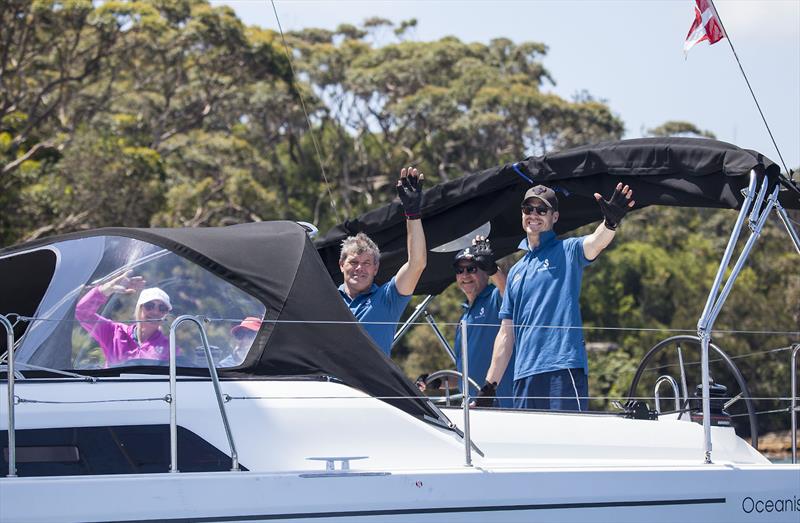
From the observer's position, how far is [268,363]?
4.14m

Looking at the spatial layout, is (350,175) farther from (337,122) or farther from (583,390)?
(583,390)

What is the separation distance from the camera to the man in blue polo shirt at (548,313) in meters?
5.01

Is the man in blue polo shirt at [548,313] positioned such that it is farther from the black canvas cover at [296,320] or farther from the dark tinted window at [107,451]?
the dark tinted window at [107,451]

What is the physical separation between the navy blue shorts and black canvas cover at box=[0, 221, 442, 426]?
86cm

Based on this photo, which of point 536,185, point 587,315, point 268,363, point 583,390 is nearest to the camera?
point 268,363

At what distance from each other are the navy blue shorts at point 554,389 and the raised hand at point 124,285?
1.83m


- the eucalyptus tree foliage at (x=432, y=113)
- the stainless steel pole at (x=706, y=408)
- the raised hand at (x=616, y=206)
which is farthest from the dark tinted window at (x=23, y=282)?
the eucalyptus tree foliage at (x=432, y=113)

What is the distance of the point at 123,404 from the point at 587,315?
23823 mm

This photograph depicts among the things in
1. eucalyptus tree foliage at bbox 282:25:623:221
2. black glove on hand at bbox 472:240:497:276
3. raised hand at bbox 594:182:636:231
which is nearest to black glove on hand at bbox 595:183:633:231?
raised hand at bbox 594:182:636:231

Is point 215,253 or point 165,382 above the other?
point 215,253

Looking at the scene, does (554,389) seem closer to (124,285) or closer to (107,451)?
(124,285)

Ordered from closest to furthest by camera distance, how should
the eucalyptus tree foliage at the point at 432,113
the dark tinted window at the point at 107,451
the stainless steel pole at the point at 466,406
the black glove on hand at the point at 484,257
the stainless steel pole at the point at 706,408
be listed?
the dark tinted window at the point at 107,451, the stainless steel pole at the point at 466,406, the stainless steel pole at the point at 706,408, the black glove on hand at the point at 484,257, the eucalyptus tree foliage at the point at 432,113

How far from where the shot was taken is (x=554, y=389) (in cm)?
505

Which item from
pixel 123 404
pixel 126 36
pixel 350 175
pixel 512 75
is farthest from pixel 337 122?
pixel 123 404
